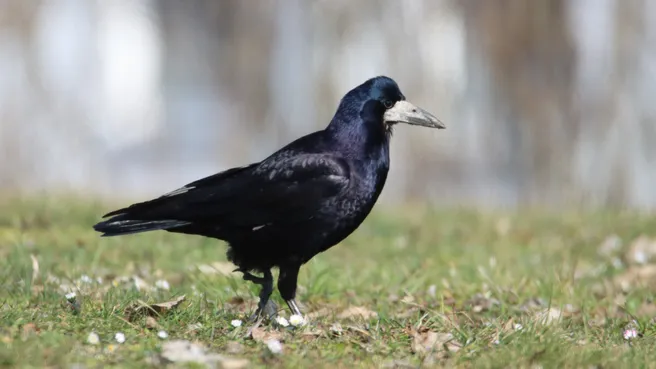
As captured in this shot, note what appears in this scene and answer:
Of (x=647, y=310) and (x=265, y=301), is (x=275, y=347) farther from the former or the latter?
(x=647, y=310)

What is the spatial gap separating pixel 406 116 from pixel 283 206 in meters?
0.81

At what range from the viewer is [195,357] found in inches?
132

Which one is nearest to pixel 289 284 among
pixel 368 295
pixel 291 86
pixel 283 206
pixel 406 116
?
pixel 283 206

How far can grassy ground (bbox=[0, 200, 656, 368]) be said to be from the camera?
11.8 feet

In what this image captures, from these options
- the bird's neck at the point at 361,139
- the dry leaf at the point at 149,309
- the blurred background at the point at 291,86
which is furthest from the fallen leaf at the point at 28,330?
the blurred background at the point at 291,86

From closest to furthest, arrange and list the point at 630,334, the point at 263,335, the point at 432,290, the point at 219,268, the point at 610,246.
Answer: the point at 263,335, the point at 630,334, the point at 432,290, the point at 219,268, the point at 610,246

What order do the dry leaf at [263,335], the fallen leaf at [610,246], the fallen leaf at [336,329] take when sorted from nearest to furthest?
the dry leaf at [263,335] < the fallen leaf at [336,329] < the fallen leaf at [610,246]

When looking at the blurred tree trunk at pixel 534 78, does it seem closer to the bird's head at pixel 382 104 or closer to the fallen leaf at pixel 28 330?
the bird's head at pixel 382 104

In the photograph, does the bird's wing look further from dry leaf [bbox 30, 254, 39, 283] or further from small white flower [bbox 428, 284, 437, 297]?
small white flower [bbox 428, 284, 437, 297]

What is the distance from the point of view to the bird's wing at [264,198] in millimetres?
4324

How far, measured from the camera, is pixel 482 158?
14656 mm

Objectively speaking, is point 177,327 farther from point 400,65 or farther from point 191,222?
point 400,65

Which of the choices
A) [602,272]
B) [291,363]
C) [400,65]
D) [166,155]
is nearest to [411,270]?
[602,272]

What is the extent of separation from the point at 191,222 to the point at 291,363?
3.70 ft
